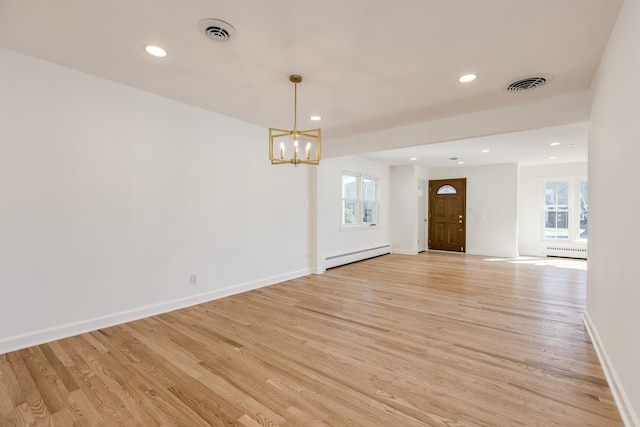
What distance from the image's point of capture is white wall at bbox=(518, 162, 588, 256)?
315 inches

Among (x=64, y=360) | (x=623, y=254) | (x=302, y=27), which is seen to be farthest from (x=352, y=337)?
(x=302, y=27)

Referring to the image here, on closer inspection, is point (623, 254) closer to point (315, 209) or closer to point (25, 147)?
point (315, 209)

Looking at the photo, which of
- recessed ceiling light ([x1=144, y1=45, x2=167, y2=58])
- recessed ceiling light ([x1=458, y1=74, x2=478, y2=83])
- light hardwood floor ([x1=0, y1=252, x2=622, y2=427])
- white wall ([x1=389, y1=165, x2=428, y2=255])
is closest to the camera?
light hardwood floor ([x1=0, y1=252, x2=622, y2=427])

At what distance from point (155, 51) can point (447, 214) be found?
8420 millimetres

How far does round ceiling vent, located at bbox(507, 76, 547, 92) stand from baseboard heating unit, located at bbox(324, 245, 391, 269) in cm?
422

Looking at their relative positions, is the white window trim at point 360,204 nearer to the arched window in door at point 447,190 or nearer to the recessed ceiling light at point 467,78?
the arched window in door at point 447,190

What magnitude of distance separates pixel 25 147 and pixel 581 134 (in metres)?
7.43

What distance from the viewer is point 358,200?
23.5 feet

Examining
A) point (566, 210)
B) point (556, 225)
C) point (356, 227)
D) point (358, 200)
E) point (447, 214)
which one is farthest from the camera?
point (447, 214)

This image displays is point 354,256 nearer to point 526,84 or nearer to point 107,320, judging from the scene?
point 526,84

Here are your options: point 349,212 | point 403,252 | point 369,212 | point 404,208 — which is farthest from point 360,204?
point 403,252

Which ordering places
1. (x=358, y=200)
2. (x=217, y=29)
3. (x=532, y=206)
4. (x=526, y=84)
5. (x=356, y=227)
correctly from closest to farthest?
(x=217, y=29) → (x=526, y=84) → (x=356, y=227) → (x=358, y=200) → (x=532, y=206)

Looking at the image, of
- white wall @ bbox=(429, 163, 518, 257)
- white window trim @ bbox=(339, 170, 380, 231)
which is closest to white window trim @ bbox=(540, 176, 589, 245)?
white wall @ bbox=(429, 163, 518, 257)

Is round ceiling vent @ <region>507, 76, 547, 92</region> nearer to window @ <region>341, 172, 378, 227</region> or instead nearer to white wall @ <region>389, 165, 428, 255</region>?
window @ <region>341, 172, 378, 227</region>
